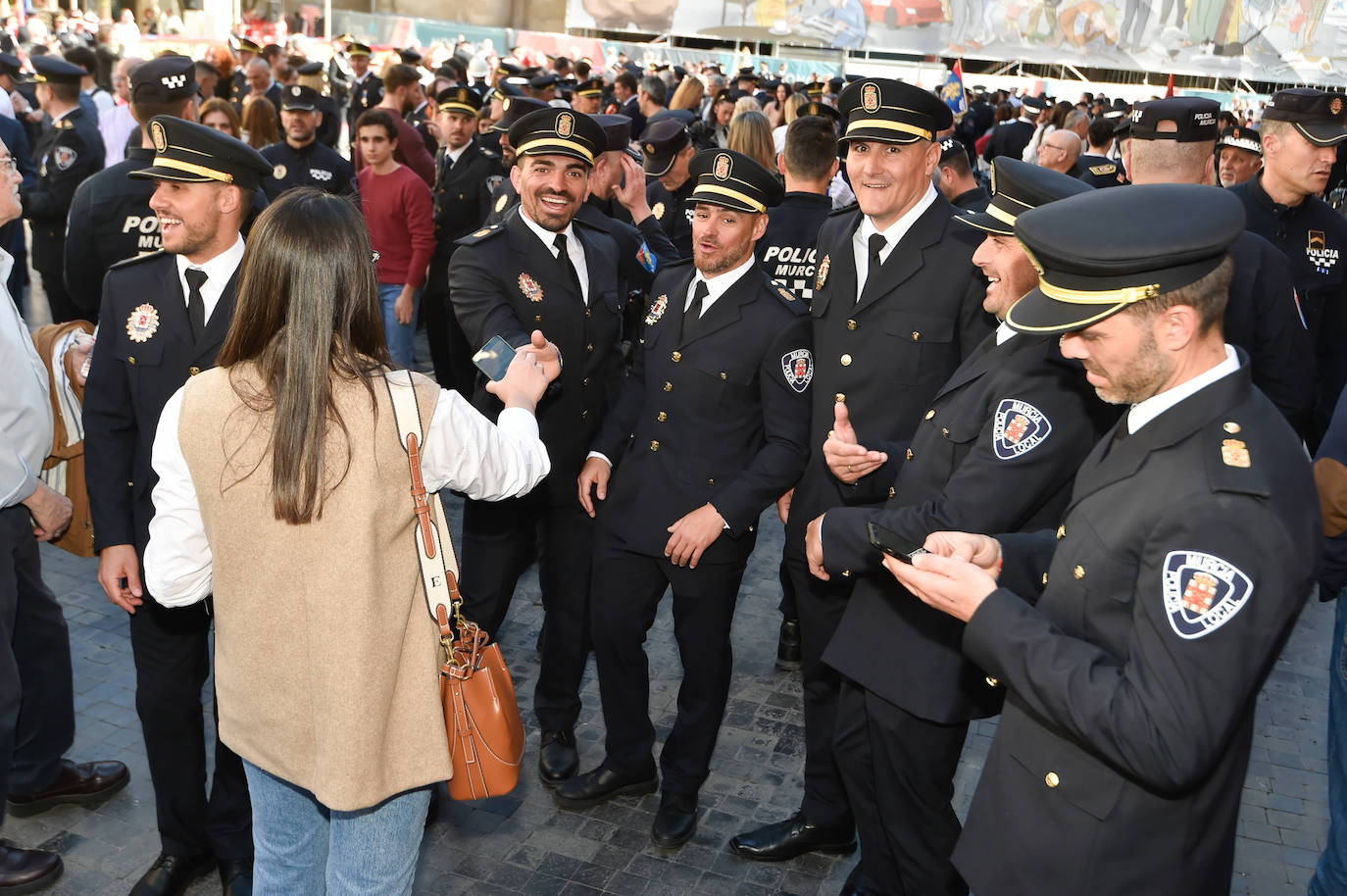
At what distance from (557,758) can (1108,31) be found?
35.5 metres

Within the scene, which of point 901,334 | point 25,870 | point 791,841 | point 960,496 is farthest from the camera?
point 791,841

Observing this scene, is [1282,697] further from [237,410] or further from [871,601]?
[237,410]

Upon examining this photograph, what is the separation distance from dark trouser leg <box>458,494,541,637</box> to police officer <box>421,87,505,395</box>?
3612mm

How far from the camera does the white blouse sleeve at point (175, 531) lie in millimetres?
2404

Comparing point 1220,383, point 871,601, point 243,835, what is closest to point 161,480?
point 243,835

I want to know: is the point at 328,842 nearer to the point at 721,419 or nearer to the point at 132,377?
the point at 132,377

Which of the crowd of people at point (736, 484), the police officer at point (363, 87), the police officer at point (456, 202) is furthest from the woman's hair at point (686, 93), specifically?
the crowd of people at point (736, 484)

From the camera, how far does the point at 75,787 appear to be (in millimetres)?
4059

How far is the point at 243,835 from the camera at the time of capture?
12.0 feet

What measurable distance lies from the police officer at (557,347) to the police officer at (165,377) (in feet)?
3.36

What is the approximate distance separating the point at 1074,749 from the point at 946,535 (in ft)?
1.74

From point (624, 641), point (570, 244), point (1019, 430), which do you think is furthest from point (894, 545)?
point (570, 244)

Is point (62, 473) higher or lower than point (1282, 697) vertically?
higher

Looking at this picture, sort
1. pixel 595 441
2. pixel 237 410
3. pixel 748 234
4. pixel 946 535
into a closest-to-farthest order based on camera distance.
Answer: pixel 237 410 < pixel 946 535 < pixel 748 234 < pixel 595 441
